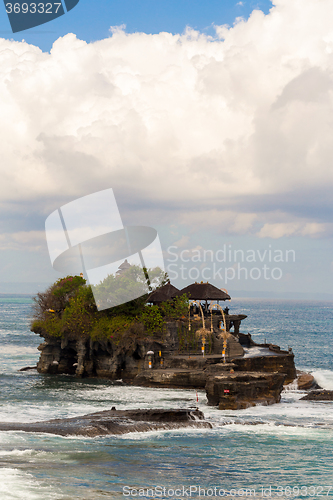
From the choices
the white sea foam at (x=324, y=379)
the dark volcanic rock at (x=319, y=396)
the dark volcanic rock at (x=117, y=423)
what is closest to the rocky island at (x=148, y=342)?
the dark volcanic rock at (x=319, y=396)

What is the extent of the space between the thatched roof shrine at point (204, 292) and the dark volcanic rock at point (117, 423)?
79.7ft

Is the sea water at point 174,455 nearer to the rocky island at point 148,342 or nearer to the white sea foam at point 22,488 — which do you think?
the white sea foam at point 22,488

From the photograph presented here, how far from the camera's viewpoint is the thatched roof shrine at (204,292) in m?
56.7

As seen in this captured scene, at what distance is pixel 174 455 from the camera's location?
2572 cm

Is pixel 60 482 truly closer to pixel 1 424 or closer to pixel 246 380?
pixel 1 424

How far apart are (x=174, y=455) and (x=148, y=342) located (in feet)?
74.2

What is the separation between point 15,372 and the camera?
56.1m

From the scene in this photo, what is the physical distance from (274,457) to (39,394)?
76.5ft

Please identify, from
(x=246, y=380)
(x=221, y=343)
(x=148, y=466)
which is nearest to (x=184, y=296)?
(x=221, y=343)

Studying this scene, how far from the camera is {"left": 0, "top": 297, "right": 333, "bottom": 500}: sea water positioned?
21219mm

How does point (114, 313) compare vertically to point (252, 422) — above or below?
above

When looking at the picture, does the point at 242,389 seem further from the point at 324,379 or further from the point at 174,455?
the point at 324,379

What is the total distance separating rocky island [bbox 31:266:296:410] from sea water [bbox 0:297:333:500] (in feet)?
13.8

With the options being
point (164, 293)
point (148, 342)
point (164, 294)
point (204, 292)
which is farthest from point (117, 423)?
point (204, 292)
